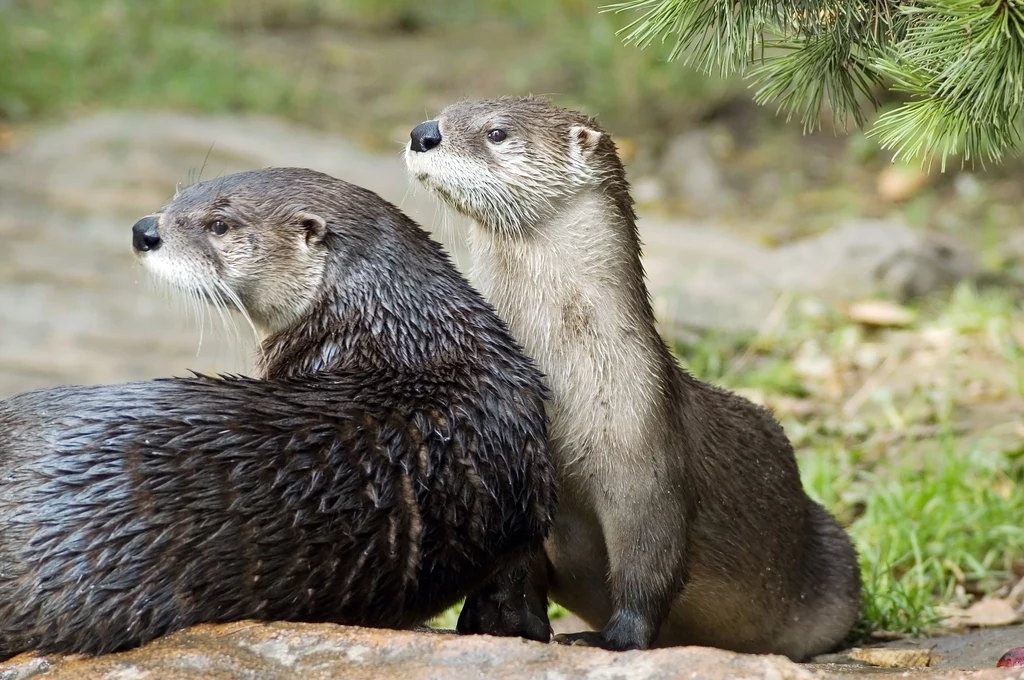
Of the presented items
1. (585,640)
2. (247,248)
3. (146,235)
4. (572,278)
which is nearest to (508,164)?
(572,278)

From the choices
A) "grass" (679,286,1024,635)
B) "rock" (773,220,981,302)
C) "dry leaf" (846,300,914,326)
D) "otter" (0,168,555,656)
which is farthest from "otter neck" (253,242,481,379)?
"rock" (773,220,981,302)

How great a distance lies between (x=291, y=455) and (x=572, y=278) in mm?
834

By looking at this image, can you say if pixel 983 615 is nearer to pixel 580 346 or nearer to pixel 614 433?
pixel 614 433

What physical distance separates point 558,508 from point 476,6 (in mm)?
8763

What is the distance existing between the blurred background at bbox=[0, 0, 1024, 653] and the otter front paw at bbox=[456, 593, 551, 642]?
30.6 inches

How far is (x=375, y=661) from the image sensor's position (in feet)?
7.20

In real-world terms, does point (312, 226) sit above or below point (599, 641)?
above

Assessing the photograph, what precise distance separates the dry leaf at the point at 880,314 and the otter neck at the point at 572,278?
257 centimetres

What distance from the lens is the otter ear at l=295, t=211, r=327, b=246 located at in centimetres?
292

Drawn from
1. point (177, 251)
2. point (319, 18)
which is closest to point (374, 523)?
point (177, 251)

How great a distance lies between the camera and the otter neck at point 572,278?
2910 mm

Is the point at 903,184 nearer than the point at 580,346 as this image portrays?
No

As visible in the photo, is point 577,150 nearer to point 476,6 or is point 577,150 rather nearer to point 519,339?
point 519,339

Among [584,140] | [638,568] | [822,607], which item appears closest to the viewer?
[638,568]
